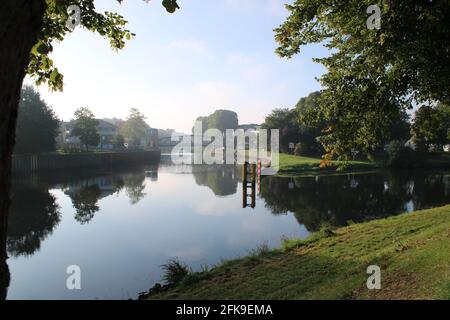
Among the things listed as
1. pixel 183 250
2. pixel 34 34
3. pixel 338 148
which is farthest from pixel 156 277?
pixel 34 34

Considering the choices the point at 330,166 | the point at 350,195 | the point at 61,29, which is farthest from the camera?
the point at 330,166

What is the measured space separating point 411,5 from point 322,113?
15.1ft

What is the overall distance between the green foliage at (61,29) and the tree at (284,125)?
69.8 metres

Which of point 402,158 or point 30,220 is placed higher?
point 402,158

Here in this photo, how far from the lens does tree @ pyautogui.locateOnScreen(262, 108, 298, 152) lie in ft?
256

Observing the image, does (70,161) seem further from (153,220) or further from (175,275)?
(175,275)

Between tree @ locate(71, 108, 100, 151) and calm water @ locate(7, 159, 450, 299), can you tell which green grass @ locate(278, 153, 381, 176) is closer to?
calm water @ locate(7, 159, 450, 299)

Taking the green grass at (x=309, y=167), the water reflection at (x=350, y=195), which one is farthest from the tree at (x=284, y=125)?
the water reflection at (x=350, y=195)

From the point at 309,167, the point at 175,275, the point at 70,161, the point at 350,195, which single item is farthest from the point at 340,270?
the point at 70,161

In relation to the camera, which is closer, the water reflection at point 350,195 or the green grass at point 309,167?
the water reflection at point 350,195

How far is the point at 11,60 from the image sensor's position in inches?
92.8

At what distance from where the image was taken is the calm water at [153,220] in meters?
15.6

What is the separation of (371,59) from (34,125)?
6232 centimetres

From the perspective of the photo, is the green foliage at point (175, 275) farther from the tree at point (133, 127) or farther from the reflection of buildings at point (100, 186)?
the tree at point (133, 127)
